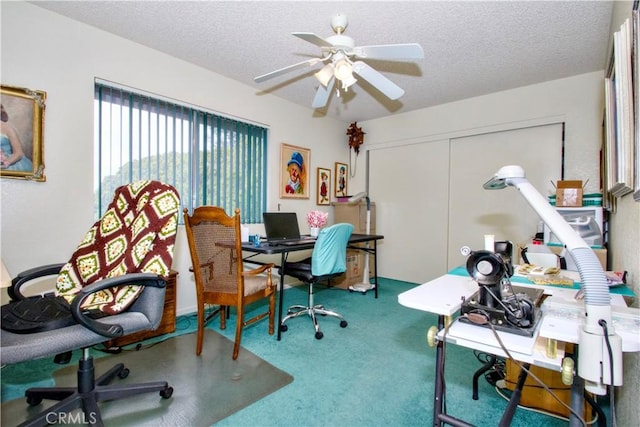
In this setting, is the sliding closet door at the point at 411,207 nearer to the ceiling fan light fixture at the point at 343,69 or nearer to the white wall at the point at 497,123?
the white wall at the point at 497,123

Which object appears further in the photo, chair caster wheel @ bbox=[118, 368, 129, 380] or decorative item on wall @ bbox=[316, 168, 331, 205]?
decorative item on wall @ bbox=[316, 168, 331, 205]

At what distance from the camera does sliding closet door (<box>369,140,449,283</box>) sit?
398cm

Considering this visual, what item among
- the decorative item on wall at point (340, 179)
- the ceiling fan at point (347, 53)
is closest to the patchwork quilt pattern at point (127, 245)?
the ceiling fan at point (347, 53)

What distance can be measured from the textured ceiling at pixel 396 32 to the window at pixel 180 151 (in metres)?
0.52

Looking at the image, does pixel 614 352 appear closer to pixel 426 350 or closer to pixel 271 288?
pixel 426 350

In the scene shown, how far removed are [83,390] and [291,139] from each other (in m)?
3.20

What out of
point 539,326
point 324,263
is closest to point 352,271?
point 324,263

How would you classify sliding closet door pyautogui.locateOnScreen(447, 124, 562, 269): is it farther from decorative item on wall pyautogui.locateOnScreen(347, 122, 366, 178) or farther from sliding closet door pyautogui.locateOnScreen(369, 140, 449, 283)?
decorative item on wall pyautogui.locateOnScreen(347, 122, 366, 178)

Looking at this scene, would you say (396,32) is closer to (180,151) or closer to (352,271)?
(180,151)

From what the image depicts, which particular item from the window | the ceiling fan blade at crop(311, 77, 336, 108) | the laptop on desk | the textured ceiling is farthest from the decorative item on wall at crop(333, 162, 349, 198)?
the ceiling fan blade at crop(311, 77, 336, 108)

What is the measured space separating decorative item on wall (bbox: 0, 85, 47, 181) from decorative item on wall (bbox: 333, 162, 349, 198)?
10.9 ft

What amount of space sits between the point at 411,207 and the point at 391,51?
272 cm

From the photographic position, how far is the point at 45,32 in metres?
2.10

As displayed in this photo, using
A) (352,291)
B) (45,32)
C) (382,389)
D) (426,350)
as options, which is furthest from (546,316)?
(45,32)
